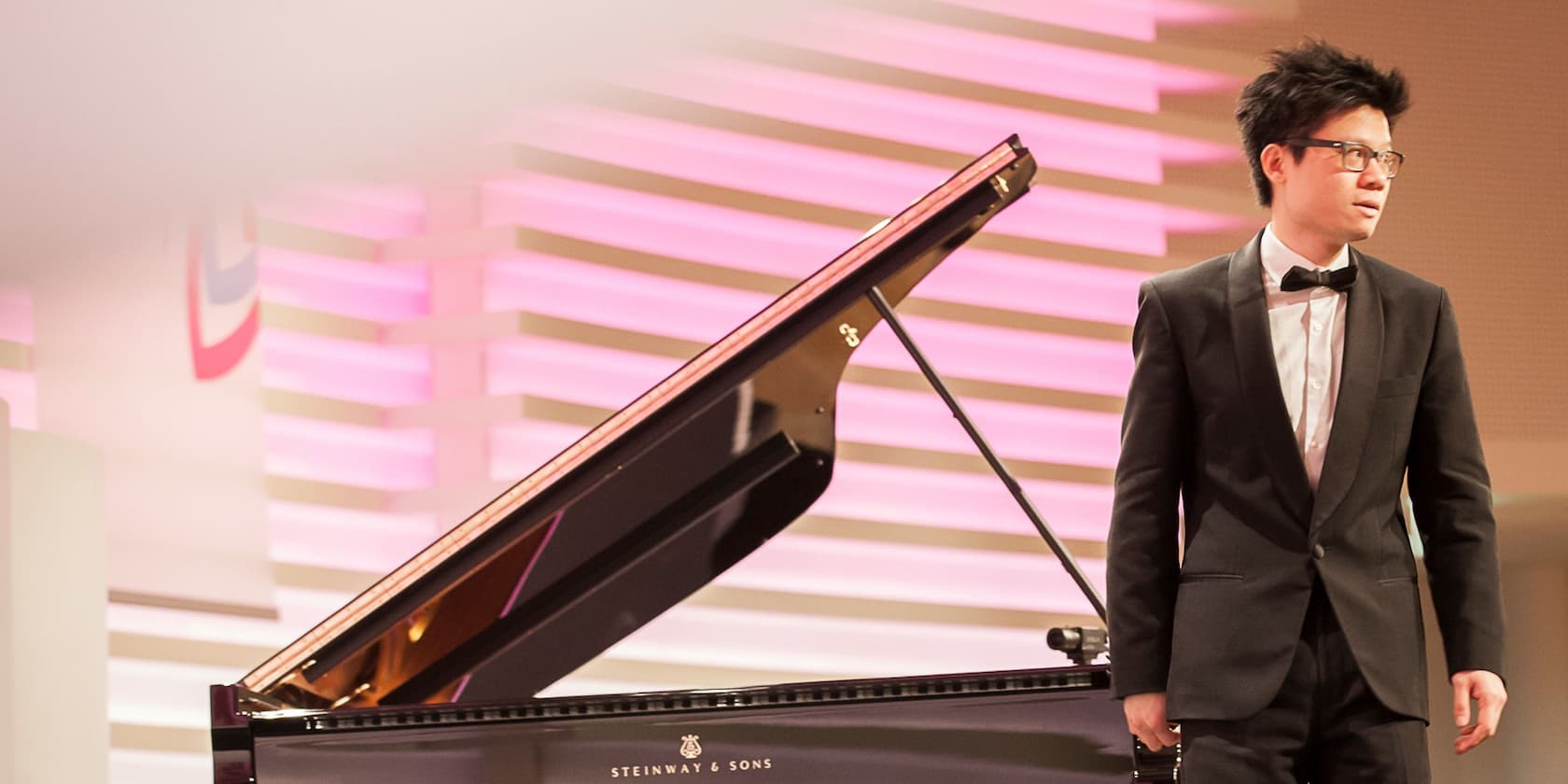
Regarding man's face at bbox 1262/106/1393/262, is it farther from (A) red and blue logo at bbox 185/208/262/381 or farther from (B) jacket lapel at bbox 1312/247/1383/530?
(A) red and blue logo at bbox 185/208/262/381

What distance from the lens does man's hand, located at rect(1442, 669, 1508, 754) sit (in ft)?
5.04

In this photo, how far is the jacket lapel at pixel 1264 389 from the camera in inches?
60.5

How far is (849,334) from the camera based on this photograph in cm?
272

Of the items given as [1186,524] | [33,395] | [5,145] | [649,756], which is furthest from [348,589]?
[1186,524]

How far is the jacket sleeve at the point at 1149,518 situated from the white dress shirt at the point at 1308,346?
0.32ft

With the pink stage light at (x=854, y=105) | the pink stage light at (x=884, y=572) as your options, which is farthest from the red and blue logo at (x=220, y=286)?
the pink stage light at (x=884, y=572)

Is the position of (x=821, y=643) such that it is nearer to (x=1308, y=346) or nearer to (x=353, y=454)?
(x=353, y=454)

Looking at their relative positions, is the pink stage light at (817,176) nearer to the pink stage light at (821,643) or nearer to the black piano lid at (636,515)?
the pink stage light at (821,643)

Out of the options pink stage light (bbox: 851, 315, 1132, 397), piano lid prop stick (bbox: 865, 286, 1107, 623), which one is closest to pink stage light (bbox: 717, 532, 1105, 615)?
pink stage light (bbox: 851, 315, 1132, 397)

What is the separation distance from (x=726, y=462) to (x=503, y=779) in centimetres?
65

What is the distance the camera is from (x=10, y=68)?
428cm

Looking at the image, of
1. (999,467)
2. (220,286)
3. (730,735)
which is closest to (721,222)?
(220,286)

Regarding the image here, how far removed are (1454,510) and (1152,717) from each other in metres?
0.34

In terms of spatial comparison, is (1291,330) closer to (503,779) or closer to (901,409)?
(503,779)
